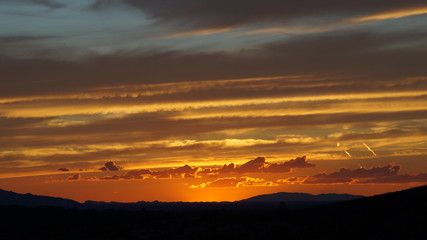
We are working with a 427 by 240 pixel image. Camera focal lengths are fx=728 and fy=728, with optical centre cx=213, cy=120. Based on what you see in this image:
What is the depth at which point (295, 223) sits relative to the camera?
72812 mm

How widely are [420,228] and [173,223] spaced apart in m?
24.7

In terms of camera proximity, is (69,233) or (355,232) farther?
(69,233)

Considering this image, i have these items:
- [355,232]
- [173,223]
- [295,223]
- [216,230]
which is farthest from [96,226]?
[355,232]

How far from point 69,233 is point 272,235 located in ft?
71.7

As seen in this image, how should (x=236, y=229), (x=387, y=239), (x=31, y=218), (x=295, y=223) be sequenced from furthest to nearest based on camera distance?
(x=31, y=218) < (x=295, y=223) < (x=236, y=229) < (x=387, y=239)


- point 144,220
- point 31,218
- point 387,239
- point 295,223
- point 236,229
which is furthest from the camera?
point 31,218

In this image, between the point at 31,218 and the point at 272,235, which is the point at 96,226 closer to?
the point at 272,235

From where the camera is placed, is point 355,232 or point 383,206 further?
point 383,206

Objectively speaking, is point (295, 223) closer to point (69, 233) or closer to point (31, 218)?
point (69, 233)

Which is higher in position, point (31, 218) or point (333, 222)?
point (31, 218)

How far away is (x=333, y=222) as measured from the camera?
70.9m

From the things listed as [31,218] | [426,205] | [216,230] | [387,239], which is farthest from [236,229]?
[31,218]

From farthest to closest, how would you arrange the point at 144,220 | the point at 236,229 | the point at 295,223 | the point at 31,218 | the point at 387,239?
the point at 31,218
the point at 144,220
the point at 295,223
the point at 236,229
the point at 387,239

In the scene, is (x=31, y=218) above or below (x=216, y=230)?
above
